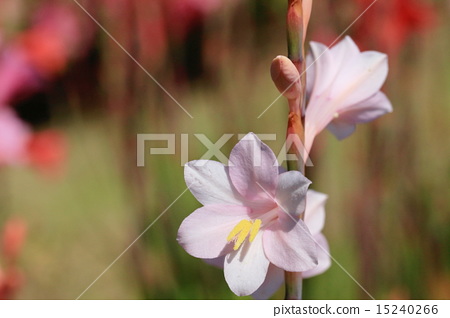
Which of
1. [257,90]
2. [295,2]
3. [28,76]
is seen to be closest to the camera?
[295,2]

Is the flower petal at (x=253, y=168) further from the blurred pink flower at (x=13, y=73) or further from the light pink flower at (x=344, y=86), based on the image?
the blurred pink flower at (x=13, y=73)

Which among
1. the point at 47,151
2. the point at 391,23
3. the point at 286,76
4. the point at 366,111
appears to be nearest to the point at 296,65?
the point at 286,76

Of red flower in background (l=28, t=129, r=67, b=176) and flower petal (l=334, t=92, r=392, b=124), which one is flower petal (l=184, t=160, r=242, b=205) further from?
red flower in background (l=28, t=129, r=67, b=176)

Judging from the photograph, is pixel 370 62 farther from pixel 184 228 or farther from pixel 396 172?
pixel 396 172

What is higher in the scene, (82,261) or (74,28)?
(74,28)

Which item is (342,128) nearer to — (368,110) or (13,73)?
(368,110)

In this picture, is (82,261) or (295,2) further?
(82,261)

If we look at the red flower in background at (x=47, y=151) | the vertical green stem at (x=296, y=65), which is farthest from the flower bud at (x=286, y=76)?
the red flower in background at (x=47, y=151)
